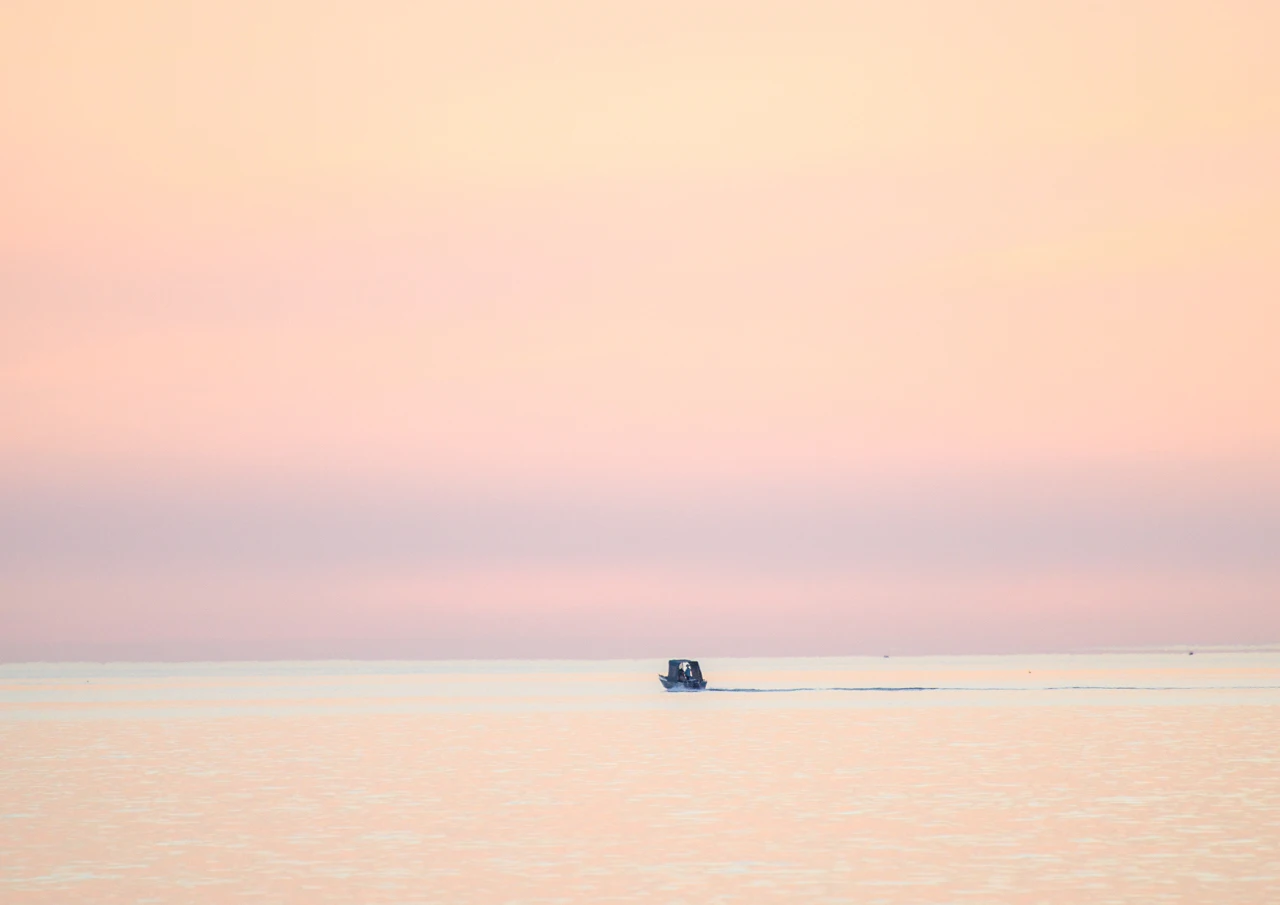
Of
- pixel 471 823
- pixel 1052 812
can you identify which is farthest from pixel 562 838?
pixel 1052 812

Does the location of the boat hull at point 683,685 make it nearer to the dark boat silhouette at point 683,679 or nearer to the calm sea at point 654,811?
the dark boat silhouette at point 683,679

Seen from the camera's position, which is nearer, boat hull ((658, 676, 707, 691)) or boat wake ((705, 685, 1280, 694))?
boat hull ((658, 676, 707, 691))

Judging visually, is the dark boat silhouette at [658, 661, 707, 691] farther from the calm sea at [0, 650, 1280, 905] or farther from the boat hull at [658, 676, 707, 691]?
the calm sea at [0, 650, 1280, 905]

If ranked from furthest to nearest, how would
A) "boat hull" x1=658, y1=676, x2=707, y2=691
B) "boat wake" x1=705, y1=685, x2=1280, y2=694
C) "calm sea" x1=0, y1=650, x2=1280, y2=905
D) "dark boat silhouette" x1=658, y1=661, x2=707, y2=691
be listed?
"boat wake" x1=705, y1=685, x2=1280, y2=694
"dark boat silhouette" x1=658, y1=661, x2=707, y2=691
"boat hull" x1=658, y1=676, x2=707, y2=691
"calm sea" x1=0, y1=650, x2=1280, y2=905

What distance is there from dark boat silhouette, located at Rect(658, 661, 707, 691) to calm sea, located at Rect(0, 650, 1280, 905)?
147 feet

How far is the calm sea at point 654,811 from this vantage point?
105 feet

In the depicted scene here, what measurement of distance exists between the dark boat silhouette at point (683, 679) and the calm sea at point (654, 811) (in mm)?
44937

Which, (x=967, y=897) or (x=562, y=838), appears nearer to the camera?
(x=967, y=897)

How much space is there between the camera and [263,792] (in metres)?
50.5

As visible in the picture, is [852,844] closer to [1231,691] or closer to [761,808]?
[761,808]

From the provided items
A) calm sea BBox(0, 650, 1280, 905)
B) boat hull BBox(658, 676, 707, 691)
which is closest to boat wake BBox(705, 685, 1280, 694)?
boat hull BBox(658, 676, 707, 691)

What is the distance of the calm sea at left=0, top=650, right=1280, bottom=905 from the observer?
105ft

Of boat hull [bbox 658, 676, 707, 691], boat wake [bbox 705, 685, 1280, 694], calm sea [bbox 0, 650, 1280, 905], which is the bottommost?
calm sea [bbox 0, 650, 1280, 905]

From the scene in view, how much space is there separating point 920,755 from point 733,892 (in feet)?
109
